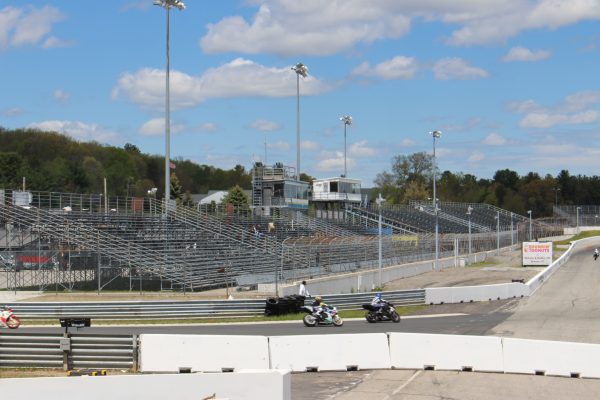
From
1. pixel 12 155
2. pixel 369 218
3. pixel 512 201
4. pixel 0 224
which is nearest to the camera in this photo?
pixel 0 224

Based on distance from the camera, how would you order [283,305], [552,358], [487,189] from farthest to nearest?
[487,189]
[283,305]
[552,358]

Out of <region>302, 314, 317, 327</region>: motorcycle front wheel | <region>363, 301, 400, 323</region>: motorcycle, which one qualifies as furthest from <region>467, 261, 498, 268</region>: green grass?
<region>302, 314, 317, 327</region>: motorcycle front wheel

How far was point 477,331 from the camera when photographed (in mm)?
27016

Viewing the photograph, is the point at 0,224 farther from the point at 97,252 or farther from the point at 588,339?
the point at 588,339

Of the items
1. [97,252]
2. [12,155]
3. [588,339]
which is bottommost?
[588,339]

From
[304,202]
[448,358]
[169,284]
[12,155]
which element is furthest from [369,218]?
[448,358]

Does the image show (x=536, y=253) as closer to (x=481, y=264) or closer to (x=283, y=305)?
(x=481, y=264)

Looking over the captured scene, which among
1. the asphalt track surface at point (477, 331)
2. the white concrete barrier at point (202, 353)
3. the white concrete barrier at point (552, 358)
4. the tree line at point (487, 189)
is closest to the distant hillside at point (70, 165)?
the tree line at point (487, 189)

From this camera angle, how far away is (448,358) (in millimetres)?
18547

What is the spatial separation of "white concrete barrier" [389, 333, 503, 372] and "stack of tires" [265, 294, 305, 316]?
13.7 metres

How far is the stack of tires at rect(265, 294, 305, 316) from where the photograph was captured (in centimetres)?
3200

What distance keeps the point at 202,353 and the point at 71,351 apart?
2.90 m

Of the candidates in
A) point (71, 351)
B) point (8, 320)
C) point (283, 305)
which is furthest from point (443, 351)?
point (8, 320)

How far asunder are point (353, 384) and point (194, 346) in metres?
3.78
